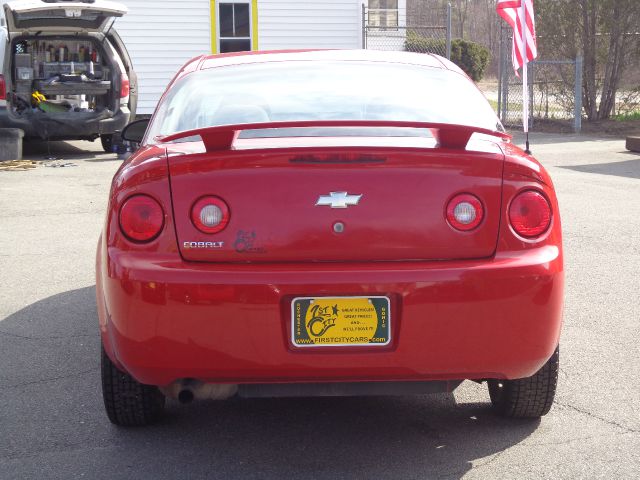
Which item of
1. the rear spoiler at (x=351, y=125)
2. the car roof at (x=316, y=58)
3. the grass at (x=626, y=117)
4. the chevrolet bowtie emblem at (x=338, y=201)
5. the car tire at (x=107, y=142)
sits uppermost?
the car roof at (x=316, y=58)

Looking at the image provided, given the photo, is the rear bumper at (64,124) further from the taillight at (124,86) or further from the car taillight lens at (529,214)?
the car taillight lens at (529,214)

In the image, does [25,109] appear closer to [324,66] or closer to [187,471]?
[324,66]

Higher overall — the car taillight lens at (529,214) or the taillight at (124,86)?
the car taillight lens at (529,214)

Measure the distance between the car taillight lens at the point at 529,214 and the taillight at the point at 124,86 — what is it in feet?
40.6

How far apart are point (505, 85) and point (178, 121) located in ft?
61.9

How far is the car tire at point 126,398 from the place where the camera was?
4035 mm

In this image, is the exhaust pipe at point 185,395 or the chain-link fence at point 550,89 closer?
the exhaust pipe at point 185,395

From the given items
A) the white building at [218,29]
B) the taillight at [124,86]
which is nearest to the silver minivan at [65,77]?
the taillight at [124,86]

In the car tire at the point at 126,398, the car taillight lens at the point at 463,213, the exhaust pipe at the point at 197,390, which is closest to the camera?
the car taillight lens at the point at 463,213

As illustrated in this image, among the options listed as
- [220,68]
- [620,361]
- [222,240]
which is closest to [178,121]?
[220,68]

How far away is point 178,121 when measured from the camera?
448 centimetres

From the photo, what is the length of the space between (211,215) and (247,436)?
1017mm

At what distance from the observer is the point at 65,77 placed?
15.3 m

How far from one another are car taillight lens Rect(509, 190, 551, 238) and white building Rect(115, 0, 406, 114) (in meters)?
21.3
